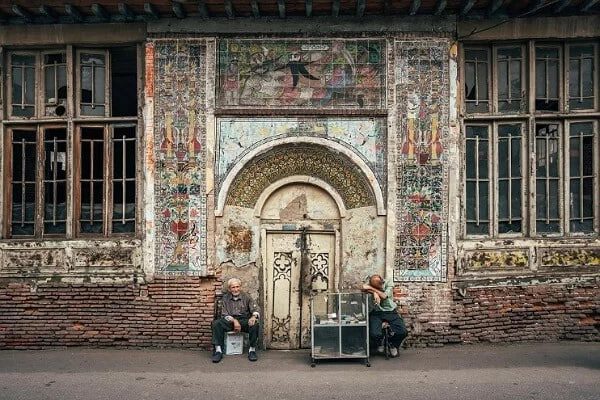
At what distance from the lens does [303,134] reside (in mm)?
10445

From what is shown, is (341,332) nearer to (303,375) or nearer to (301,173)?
(303,375)

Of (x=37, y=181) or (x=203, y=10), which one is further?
(x=37, y=181)

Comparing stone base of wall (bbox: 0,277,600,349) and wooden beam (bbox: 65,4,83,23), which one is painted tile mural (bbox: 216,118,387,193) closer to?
stone base of wall (bbox: 0,277,600,349)

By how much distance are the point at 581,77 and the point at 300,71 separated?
14.7 feet

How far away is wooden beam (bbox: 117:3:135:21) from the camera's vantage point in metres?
10.0

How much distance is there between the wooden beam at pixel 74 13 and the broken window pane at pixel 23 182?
75.6 inches

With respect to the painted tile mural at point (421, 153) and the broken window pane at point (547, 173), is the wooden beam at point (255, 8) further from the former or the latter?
the broken window pane at point (547, 173)

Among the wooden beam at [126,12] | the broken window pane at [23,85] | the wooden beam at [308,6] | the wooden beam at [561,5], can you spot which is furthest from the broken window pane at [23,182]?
the wooden beam at [561,5]

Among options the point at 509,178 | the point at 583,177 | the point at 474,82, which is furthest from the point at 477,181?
the point at 583,177

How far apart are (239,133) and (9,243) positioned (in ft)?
13.1

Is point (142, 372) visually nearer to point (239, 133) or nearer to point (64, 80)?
point (239, 133)

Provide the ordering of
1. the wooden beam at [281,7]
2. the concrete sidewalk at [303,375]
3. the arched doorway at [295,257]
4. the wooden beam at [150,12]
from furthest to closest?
the arched doorway at [295,257] < the wooden beam at [150,12] < the wooden beam at [281,7] < the concrete sidewalk at [303,375]

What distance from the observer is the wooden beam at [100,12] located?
10.0 metres

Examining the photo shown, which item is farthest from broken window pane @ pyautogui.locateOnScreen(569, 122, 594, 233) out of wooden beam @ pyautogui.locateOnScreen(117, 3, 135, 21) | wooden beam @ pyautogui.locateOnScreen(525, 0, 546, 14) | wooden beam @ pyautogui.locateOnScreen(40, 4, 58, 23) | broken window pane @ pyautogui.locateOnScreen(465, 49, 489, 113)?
wooden beam @ pyautogui.locateOnScreen(40, 4, 58, 23)
